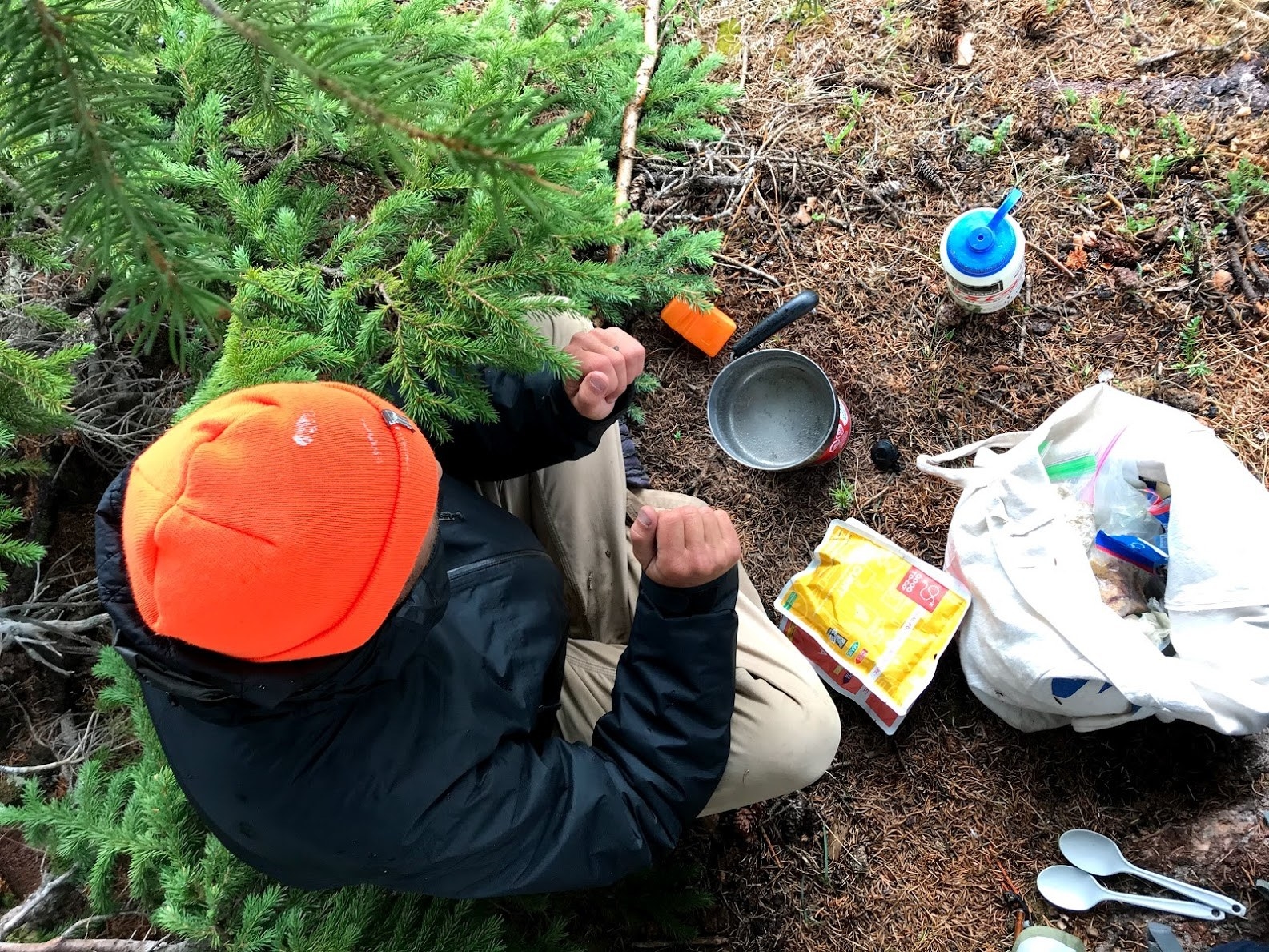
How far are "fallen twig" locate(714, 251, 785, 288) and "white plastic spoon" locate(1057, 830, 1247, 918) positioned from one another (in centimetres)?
180

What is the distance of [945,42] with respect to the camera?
257cm

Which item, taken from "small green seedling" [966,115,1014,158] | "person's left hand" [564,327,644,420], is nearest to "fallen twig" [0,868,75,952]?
"person's left hand" [564,327,644,420]

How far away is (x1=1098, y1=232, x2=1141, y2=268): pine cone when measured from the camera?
2.35 meters

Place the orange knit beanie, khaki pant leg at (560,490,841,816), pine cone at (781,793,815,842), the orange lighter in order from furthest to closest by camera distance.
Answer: the orange lighter < pine cone at (781,793,815,842) < khaki pant leg at (560,490,841,816) < the orange knit beanie

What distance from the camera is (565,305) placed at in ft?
5.09

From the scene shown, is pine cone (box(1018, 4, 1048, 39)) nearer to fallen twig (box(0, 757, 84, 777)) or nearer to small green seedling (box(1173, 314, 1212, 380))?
small green seedling (box(1173, 314, 1212, 380))

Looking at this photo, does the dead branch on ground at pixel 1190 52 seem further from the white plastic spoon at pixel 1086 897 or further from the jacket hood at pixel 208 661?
the jacket hood at pixel 208 661

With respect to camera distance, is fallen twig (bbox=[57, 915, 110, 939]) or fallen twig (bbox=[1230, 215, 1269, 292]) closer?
fallen twig (bbox=[57, 915, 110, 939])

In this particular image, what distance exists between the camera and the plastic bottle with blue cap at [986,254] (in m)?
2.14

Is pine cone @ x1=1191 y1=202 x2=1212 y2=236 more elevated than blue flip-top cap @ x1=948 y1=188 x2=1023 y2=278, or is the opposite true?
pine cone @ x1=1191 y1=202 x2=1212 y2=236

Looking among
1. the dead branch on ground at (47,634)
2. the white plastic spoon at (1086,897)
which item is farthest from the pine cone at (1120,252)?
the dead branch on ground at (47,634)

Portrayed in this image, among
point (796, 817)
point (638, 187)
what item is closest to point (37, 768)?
point (796, 817)

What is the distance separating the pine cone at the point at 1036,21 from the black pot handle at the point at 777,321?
117 centimetres

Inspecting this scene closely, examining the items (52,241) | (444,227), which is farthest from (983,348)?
(52,241)
